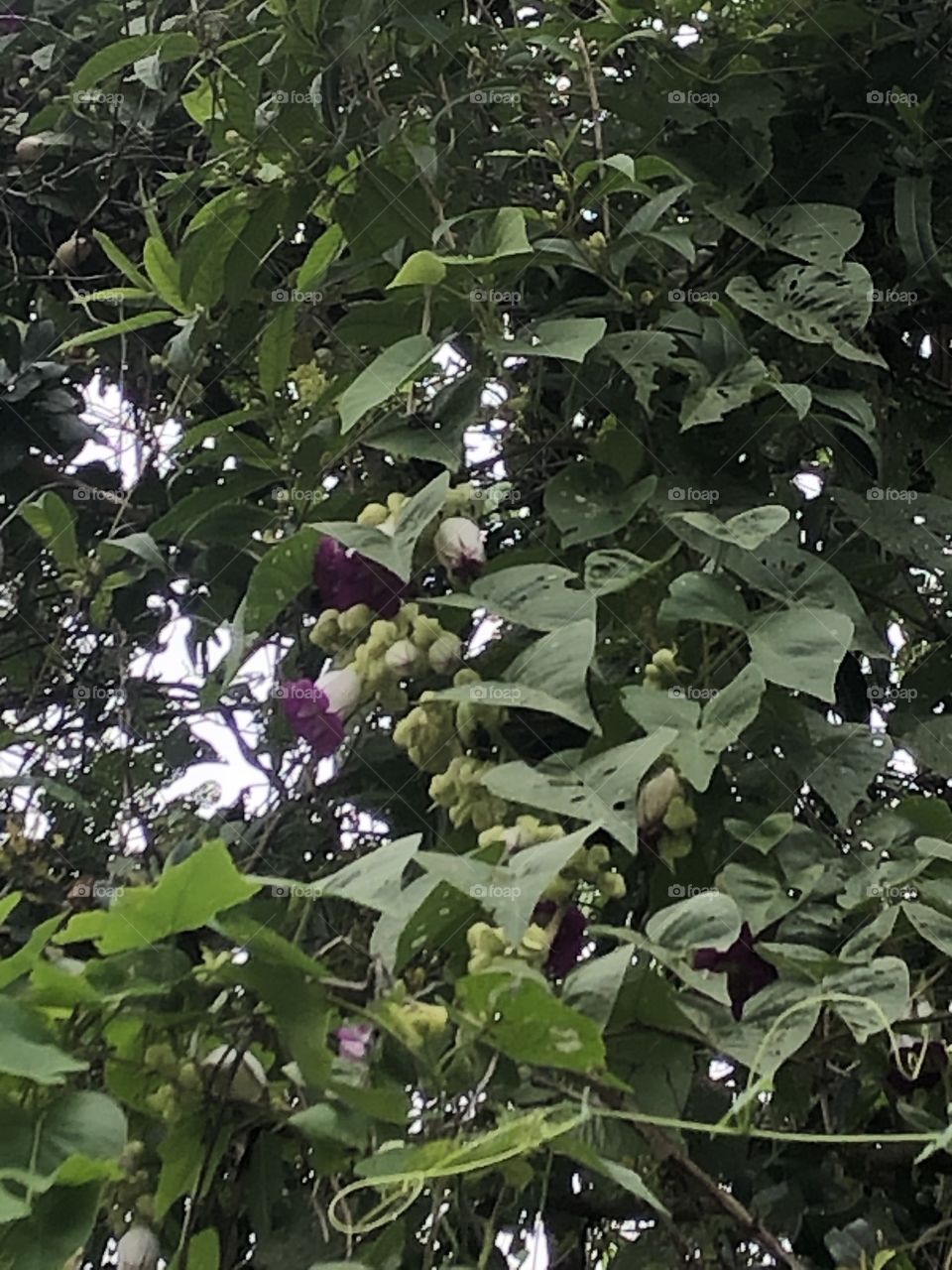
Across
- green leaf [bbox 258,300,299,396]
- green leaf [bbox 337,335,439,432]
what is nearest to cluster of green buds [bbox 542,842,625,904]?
green leaf [bbox 337,335,439,432]

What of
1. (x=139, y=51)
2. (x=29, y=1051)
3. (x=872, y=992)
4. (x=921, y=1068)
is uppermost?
(x=139, y=51)

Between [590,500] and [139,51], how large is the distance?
43cm

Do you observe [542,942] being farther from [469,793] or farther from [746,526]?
[746,526]

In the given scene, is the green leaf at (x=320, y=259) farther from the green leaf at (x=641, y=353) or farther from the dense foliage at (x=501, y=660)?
the green leaf at (x=641, y=353)

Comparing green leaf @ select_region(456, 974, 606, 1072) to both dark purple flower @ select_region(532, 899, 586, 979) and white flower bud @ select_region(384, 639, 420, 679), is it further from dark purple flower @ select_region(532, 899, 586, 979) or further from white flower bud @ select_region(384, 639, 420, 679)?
white flower bud @ select_region(384, 639, 420, 679)

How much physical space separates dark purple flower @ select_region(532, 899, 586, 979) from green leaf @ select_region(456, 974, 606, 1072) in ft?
0.31

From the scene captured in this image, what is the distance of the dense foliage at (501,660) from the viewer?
53 centimetres

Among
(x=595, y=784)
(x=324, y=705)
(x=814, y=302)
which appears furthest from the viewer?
(x=814, y=302)

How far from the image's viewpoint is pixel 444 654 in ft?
2.17

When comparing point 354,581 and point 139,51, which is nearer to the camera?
point 354,581

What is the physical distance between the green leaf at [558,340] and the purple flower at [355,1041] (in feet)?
1.02

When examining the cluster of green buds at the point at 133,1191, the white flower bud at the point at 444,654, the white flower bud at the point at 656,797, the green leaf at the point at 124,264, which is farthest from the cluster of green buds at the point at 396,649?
the green leaf at the point at 124,264

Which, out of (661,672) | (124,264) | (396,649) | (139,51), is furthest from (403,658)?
(139,51)

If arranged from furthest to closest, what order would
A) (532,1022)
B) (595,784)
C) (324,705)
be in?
(324,705) < (595,784) < (532,1022)
